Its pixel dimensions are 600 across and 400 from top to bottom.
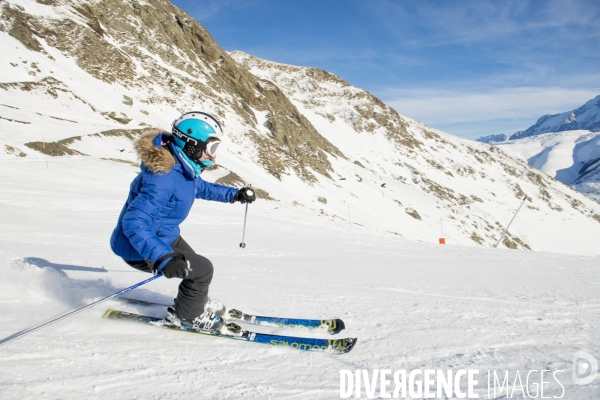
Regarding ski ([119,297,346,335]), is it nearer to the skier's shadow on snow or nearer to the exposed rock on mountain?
the skier's shadow on snow

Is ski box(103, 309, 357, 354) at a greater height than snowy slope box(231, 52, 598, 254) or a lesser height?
lesser

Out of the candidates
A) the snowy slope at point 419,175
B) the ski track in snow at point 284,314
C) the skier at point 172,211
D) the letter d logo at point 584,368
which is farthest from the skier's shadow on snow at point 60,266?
the snowy slope at point 419,175

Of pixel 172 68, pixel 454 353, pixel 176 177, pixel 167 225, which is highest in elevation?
pixel 172 68

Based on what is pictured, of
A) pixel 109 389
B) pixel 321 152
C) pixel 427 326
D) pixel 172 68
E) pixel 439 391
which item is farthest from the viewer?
pixel 321 152

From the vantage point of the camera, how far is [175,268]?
2.90 m

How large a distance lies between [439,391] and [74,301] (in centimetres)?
354

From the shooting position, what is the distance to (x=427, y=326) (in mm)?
3771

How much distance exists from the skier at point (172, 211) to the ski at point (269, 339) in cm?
10

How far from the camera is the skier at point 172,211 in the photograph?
2969mm

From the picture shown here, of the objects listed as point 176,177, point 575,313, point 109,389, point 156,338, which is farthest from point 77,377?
point 575,313

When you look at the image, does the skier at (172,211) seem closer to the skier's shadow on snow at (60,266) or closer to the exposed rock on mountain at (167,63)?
the skier's shadow on snow at (60,266)

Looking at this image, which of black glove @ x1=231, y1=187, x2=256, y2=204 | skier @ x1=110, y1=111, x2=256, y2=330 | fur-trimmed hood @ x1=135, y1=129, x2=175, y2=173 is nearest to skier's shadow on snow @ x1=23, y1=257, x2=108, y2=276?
skier @ x1=110, y1=111, x2=256, y2=330

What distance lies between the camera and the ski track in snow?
8.38 ft

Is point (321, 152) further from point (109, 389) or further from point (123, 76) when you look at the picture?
point (109, 389)
